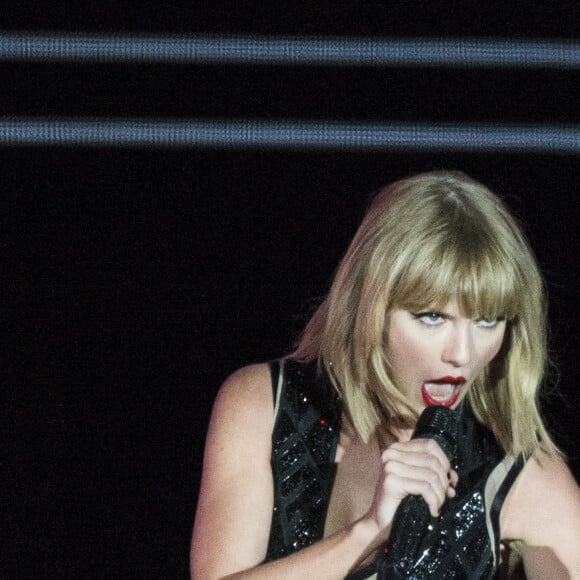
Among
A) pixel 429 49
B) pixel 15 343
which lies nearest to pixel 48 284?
pixel 15 343

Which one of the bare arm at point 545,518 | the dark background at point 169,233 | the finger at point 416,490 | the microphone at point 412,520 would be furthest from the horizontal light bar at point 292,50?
the finger at point 416,490

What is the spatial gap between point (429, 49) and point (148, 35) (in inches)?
23.1

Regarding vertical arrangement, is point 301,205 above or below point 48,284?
above

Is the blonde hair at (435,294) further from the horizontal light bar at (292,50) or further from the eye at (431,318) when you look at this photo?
the horizontal light bar at (292,50)

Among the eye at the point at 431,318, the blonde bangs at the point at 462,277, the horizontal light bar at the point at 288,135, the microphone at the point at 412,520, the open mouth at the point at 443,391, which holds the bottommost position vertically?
the microphone at the point at 412,520

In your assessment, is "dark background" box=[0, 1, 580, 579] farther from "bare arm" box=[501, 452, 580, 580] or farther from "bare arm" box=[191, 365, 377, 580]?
"bare arm" box=[501, 452, 580, 580]

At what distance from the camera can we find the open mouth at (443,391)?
1741 millimetres

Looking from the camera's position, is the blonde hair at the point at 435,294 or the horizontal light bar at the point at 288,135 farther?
the horizontal light bar at the point at 288,135

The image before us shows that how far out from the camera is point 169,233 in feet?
7.48

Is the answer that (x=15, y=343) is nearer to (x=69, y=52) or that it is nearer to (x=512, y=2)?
(x=69, y=52)

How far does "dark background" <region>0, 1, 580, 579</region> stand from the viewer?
2240mm

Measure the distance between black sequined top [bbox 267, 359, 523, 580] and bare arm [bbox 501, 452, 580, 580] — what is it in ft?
0.10

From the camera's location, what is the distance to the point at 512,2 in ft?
7.40

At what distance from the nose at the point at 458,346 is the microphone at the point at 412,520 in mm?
208
